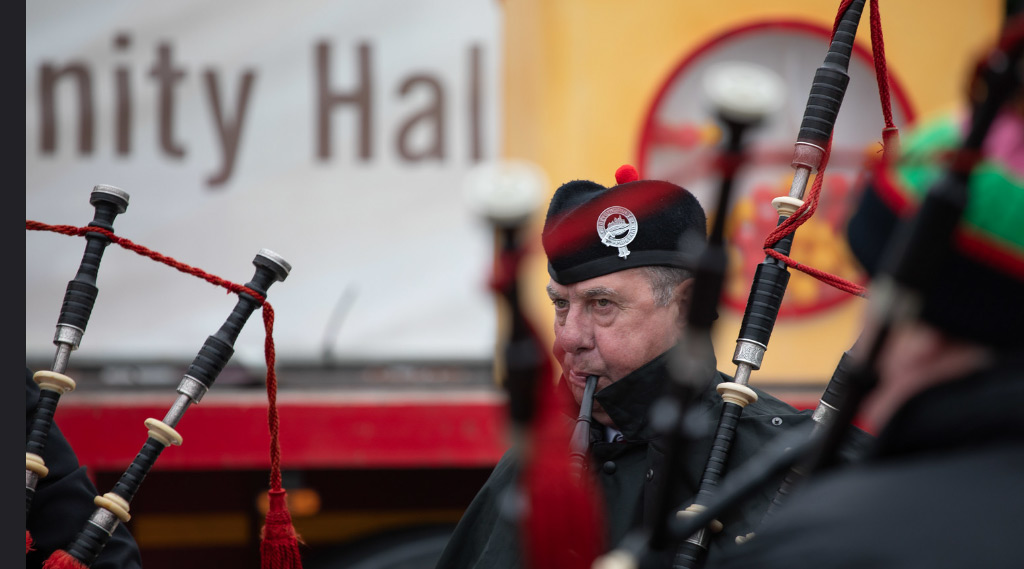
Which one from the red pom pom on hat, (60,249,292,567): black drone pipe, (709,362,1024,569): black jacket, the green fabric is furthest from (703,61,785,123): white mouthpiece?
the red pom pom on hat

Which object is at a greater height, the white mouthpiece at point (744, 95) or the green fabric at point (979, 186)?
the white mouthpiece at point (744, 95)

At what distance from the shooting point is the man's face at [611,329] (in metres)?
2.05

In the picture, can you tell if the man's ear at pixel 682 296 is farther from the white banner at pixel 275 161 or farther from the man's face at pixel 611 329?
the white banner at pixel 275 161

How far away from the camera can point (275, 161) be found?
3.64 metres

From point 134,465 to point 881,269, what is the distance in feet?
4.19

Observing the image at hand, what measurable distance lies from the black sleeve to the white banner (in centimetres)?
165

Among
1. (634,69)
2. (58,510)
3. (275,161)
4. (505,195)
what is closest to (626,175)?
(58,510)

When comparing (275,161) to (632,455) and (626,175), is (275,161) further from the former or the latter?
(632,455)

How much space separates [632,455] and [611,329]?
0.84 ft

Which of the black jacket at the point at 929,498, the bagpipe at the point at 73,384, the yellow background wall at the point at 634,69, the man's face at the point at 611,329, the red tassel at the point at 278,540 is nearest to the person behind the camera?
the black jacket at the point at 929,498

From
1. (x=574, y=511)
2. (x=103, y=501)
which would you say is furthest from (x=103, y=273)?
(x=574, y=511)

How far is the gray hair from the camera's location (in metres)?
2.11

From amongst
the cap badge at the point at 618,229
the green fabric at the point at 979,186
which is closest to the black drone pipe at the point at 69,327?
the cap badge at the point at 618,229

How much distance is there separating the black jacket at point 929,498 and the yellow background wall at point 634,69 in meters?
2.76
